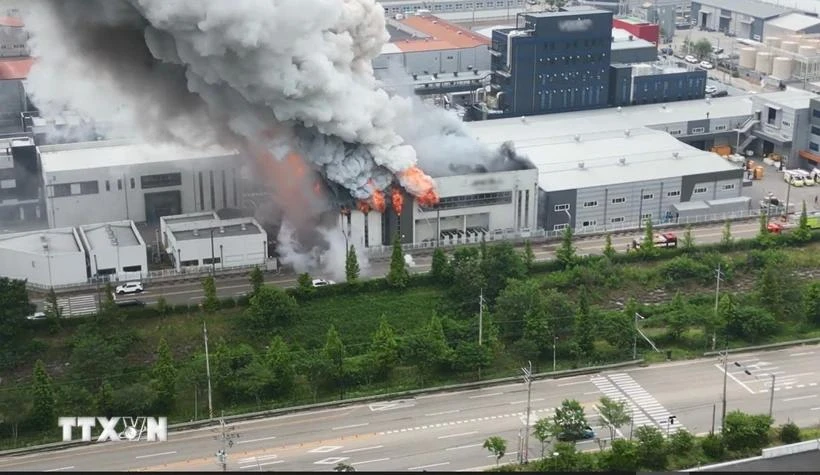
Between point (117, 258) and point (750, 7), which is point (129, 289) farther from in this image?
point (750, 7)

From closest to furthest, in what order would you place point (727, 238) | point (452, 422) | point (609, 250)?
point (452, 422)
point (609, 250)
point (727, 238)

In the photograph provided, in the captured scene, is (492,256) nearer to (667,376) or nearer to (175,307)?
(667,376)

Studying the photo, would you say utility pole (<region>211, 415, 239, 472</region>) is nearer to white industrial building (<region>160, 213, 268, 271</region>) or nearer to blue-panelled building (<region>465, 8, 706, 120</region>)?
white industrial building (<region>160, 213, 268, 271</region>)

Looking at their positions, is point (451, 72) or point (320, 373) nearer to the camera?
point (320, 373)

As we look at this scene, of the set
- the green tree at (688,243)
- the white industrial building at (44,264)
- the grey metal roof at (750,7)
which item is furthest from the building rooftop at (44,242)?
the grey metal roof at (750,7)

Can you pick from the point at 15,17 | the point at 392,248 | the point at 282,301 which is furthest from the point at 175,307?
the point at 15,17

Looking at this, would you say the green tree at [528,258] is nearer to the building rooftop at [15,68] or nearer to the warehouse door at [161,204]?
the warehouse door at [161,204]

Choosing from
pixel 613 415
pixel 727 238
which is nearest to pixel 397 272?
pixel 613 415

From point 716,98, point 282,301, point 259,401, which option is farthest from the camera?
point 716,98
